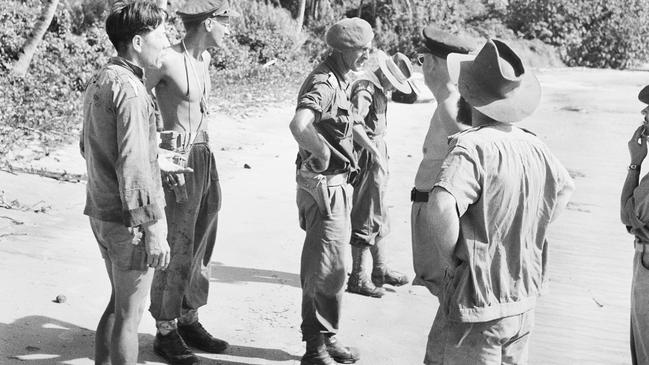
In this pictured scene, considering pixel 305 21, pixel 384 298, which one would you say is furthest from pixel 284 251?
pixel 305 21

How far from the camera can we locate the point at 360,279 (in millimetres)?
6445

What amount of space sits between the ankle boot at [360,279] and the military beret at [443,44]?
6.36ft

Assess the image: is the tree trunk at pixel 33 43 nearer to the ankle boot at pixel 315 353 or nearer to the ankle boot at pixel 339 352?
the ankle boot at pixel 339 352

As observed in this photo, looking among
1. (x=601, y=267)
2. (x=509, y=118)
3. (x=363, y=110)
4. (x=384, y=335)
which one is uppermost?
(x=509, y=118)

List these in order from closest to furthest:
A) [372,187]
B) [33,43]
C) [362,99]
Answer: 1. [362,99]
2. [372,187]
3. [33,43]

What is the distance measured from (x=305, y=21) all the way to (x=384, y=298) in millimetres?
22763

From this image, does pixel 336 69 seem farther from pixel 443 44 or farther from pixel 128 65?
pixel 128 65

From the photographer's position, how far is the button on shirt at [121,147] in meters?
3.65

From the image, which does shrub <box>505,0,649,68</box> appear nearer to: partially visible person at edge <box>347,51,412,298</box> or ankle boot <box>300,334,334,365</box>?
partially visible person at edge <box>347,51,412,298</box>

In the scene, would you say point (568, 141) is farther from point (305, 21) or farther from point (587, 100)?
point (305, 21)

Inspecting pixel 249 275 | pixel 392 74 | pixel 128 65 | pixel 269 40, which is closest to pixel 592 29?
pixel 269 40

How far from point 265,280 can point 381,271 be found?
2.81 feet

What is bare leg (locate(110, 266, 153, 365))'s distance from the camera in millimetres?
3809

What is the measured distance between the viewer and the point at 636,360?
13.0 ft
